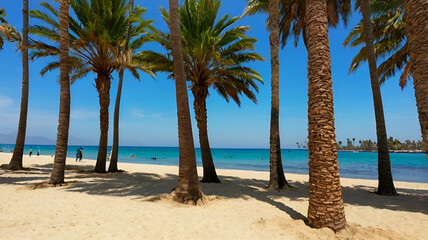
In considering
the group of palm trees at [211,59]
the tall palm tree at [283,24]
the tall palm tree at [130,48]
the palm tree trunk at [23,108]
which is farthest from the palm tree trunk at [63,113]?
the tall palm tree at [283,24]

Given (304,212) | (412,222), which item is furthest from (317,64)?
(412,222)

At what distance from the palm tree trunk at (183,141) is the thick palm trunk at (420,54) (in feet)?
18.7

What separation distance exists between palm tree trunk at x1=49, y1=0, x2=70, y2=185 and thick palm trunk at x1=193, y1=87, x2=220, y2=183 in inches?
238

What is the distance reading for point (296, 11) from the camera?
1266 centimetres

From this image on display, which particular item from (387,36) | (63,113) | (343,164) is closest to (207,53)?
(63,113)

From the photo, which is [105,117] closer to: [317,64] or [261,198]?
[261,198]

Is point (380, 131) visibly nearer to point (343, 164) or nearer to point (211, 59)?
point (211, 59)

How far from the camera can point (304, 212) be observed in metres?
6.14

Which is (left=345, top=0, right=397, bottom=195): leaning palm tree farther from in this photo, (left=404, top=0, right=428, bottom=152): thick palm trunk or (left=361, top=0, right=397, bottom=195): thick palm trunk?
(left=404, top=0, right=428, bottom=152): thick palm trunk

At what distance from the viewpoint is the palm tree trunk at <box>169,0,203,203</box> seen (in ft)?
22.9

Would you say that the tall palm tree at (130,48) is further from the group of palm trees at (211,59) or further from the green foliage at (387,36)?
the green foliage at (387,36)

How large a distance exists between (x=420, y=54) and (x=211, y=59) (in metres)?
9.61

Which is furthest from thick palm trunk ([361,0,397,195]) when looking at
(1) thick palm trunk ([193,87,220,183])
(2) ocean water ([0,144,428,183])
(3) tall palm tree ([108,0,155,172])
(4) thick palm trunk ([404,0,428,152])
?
(2) ocean water ([0,144,428,183])

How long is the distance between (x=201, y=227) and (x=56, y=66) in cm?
1634
